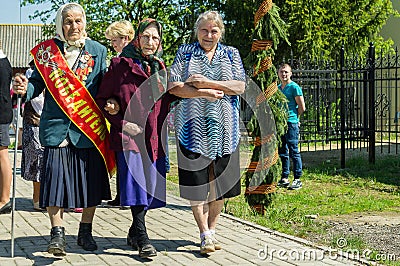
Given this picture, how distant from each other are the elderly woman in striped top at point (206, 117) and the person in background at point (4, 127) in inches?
107

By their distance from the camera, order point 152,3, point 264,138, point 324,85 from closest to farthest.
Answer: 1. point 264,138
2. point 324,85
3. point 152,3

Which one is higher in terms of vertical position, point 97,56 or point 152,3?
point 152,3

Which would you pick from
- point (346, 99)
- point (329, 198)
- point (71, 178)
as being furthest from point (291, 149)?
point (346, 99)

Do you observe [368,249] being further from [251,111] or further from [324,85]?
[324,85]

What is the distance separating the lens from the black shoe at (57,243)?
5.73m

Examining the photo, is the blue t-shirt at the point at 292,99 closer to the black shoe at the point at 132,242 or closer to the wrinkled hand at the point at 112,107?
the black shoe at the point at 132,242

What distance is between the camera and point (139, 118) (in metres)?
5.98

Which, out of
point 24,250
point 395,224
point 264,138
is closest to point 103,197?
point 24,250

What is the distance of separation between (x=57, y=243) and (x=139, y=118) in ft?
4.11

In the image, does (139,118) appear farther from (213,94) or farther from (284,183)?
(284,183)

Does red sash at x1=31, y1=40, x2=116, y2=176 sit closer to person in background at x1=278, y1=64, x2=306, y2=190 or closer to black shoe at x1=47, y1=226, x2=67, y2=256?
black shoe at x1=47, y1=226, x2=67, y2=256

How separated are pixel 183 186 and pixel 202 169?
0.23 meters

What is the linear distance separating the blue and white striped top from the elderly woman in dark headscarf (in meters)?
0.20

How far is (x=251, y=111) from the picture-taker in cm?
777
